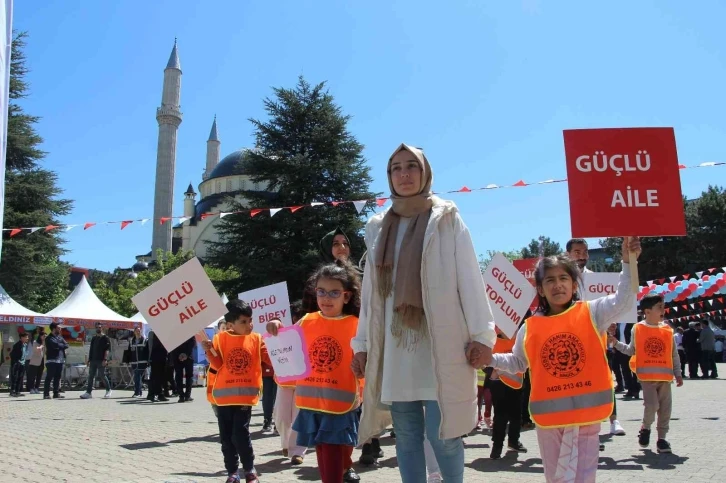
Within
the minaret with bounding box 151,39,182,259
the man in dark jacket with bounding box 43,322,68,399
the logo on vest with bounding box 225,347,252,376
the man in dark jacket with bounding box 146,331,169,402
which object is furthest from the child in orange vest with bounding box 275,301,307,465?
the minaret with bounding box 151,39,182,259

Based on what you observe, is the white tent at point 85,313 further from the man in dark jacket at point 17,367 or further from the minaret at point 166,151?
the minaret at point 166,151

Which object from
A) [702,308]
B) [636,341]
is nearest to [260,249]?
[702,308]

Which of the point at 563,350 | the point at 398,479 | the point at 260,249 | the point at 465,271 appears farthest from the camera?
the point at 260,249

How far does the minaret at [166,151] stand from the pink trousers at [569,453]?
203 feet

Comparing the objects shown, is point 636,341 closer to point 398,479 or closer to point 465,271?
point 398,479

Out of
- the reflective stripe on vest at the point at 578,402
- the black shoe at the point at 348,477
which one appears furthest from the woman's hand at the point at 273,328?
the reflective stripe on vest at the point at 578,402

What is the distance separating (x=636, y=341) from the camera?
692 centimetres

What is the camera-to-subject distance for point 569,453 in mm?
3510

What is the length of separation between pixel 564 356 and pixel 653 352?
142 inches

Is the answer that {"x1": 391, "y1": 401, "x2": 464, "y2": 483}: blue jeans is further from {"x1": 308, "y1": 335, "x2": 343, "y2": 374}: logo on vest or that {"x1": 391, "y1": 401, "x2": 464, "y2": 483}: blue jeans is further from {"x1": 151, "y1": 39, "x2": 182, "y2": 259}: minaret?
{"x1": 151, "y1": 39, "x2": 182, "y2": 259}: minaret

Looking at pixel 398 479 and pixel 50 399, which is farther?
pixel 50 399

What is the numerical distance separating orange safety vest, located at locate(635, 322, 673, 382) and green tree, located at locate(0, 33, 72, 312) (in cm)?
2920

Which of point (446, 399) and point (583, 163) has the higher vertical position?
point (583, 163)

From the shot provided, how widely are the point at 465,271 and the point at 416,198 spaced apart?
0.48 m
